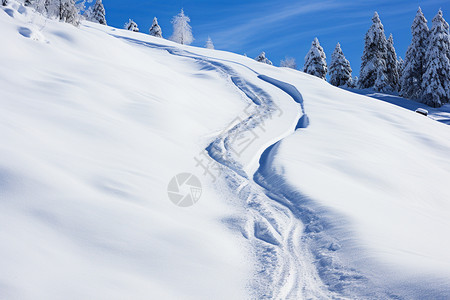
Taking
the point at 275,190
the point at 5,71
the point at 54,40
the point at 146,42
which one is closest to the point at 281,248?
the point at 275,190

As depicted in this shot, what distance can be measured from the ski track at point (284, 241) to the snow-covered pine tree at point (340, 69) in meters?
38.8

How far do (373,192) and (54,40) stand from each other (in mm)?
11189

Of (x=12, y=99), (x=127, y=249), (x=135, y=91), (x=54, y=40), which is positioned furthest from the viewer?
(x=54, y=40)

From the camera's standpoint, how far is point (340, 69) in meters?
43.4

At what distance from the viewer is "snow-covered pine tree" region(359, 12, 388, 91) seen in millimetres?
38938

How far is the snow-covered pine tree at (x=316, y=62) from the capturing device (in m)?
41.8

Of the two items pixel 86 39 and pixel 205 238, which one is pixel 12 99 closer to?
pixel 205 238

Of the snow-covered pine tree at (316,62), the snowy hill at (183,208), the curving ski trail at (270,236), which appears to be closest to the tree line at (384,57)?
the snow-covered pine tree at (316,62)

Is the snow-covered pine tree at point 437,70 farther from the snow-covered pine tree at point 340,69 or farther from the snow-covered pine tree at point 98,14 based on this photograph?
the snow-covered pine tree at point 98,14

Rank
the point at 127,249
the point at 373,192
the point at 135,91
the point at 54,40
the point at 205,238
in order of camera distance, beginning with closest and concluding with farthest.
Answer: the point at 127,249 → the point at 205,238 → the point at 373,192 → the point at 135,91 → the point at 54,40

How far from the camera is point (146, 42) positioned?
2947 centimetres

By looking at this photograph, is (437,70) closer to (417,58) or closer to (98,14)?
(417,58)

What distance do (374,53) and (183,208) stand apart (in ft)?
133

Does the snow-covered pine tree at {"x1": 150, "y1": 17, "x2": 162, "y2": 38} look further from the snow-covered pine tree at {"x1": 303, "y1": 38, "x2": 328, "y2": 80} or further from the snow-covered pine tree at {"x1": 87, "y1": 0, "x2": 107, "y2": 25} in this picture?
the snow-covered pine tree at {"x1": 303, "y1": 38, "x2": 328, "y2": 80}
